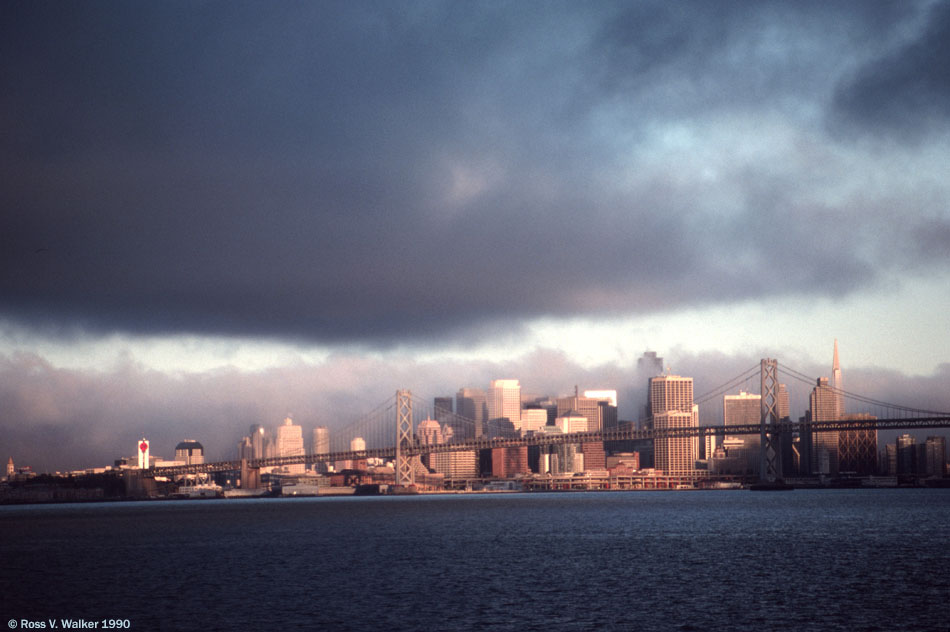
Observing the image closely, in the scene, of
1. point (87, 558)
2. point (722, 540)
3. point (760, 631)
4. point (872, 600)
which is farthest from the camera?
point (722, 540)

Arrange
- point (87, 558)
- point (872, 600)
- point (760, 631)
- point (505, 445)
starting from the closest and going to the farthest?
point (760, 631), point (872, 600), point (87, 558), point (505, 445)

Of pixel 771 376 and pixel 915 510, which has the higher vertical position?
pixel 771 376

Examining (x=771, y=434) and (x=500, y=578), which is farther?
(x=771, y=434)

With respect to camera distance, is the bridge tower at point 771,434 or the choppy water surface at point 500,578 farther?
the bridge tower at point 771,434

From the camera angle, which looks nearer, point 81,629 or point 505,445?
point 81,629

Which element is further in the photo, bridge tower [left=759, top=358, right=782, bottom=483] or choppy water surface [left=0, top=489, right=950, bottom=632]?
bridge tower [left=759, top=358, right=782, bottom=483]

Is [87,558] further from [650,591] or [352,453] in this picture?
[352,453]

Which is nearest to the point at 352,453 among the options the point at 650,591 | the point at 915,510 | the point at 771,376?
the point at 771,376
